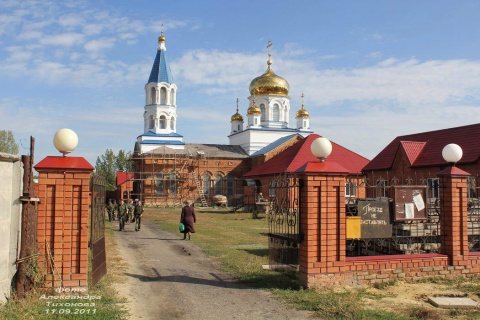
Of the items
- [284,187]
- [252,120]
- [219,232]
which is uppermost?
[252,120]

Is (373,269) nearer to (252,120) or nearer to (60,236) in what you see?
(60,236)

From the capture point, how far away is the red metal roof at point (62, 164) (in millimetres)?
7004

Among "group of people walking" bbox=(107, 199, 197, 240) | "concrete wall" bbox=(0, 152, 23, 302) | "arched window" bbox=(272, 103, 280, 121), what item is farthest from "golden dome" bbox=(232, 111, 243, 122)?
"concrete wall" bbox=(0, 152, 23, 302)

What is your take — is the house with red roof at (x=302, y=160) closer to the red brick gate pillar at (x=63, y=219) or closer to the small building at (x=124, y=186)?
the small building at (x=124, y=186)

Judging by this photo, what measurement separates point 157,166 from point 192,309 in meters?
35.0

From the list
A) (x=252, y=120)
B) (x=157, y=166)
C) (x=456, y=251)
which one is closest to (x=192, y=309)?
(x=456, y=251)

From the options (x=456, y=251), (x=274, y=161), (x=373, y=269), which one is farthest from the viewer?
(x=274, y=161)

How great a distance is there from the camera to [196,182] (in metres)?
41.8

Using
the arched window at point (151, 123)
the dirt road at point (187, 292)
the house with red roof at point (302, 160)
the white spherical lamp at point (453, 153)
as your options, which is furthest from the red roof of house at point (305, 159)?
the white spherical lamp at point (453, 153)

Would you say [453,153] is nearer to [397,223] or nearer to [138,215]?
[397,223]

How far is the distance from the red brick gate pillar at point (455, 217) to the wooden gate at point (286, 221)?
2.78 metres

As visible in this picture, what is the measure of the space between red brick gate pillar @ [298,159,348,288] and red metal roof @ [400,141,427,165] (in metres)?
19.6

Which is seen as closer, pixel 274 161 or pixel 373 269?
pixel 373 269

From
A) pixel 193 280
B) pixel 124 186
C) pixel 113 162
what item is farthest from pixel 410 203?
pixel 113 162
